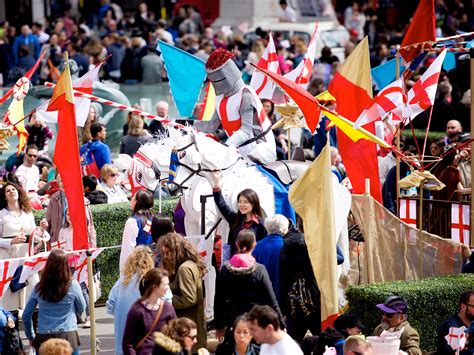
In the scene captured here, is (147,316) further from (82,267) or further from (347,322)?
(82,267)

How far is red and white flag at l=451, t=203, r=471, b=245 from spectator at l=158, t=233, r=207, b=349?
3609 millimetres

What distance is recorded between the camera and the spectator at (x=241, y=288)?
42.8ft

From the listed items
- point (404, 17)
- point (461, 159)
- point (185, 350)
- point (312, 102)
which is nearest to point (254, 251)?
point (312, 102)

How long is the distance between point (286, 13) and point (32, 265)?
74.6 feet

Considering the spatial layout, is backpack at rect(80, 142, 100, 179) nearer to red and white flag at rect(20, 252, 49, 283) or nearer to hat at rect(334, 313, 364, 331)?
red and white flag at rect(20, 252, 49, 283)

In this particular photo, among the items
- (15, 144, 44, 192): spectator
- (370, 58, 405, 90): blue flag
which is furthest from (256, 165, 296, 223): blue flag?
(15, 144, 44, 192): spectator

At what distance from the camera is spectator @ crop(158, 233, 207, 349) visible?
513 inches

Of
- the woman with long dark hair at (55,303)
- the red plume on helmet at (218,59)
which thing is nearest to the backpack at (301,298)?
the woman with long dark hair at (55,303)

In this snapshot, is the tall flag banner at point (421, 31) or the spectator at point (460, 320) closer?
the spectator at point (460, 320)

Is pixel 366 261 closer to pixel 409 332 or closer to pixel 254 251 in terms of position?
pixel 254 251

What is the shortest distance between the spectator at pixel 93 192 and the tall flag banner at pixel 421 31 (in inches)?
140

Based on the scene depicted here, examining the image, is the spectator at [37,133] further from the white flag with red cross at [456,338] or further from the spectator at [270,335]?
the spectator at [270,335]

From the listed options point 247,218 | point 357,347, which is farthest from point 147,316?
point 247,218

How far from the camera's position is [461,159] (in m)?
17.4
